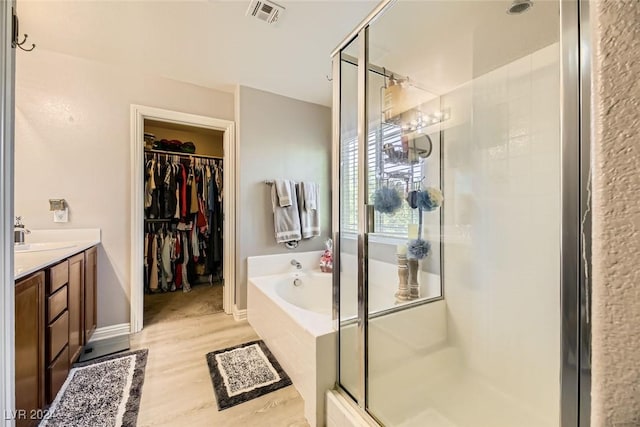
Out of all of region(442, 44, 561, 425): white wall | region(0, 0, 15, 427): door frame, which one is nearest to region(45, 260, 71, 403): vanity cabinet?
region(0, 0, 15, 427): door frame

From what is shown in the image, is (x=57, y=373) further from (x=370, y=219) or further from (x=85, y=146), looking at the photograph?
(x=370, y=219)

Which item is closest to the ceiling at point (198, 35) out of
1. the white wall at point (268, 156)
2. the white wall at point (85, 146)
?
the white wall at point (85, 146)

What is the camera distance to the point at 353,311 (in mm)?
1472

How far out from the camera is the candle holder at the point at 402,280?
66.7 inches

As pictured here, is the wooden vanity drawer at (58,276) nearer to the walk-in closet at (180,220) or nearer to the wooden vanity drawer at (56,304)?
the wooden vanity drawer at (56,304)

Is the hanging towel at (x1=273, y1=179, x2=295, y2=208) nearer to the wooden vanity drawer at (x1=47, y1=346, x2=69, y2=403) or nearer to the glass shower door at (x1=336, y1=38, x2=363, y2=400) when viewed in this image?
the glass shower door at (x1=336, y1=38, x2=363, y2=400)

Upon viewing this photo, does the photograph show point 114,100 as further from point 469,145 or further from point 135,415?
point 469,145

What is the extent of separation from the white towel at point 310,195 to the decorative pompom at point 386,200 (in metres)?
1.23

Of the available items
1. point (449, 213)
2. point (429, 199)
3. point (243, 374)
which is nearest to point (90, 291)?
point (243, 374)

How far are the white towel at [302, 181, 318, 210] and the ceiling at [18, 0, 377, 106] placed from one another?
102cm

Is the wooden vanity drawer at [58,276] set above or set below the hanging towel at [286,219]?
below

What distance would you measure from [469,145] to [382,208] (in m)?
0.74

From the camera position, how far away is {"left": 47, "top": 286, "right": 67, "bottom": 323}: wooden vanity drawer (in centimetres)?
123

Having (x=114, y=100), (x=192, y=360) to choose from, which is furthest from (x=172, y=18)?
(x=192, y=360)
